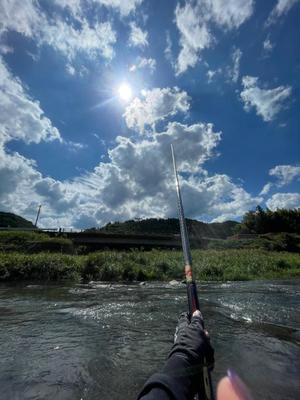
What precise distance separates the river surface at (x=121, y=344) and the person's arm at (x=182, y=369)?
8.07 feet

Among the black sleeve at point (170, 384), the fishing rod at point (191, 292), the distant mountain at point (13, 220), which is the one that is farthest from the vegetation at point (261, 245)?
the distant mountain at point (13, 220)

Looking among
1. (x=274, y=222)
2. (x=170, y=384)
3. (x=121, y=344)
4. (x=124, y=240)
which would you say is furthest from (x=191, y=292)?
(x=274, y=222)

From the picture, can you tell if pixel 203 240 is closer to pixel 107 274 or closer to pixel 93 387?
pixel 107 274

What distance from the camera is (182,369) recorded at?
203 centimetres

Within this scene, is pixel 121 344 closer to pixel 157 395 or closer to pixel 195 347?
pixel 195 347

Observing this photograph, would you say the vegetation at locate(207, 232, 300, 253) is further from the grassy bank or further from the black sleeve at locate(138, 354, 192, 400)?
the black sleeve at locate(138, 354, 192, 400)

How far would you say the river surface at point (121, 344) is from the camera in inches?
178

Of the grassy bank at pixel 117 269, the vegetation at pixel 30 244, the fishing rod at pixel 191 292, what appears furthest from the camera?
the vegetation at pixel 30 244

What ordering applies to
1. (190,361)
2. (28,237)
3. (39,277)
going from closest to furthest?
(190,361) → (39,277) → (28,237)

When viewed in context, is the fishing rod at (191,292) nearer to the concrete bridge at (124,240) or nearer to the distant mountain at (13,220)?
the concrete bridge at (124,240)

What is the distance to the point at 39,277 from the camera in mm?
19688

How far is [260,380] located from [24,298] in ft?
32.8

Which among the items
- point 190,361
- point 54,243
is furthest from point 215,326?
point 54,243

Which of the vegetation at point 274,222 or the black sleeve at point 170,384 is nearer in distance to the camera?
the black sleeve at point 170,384
